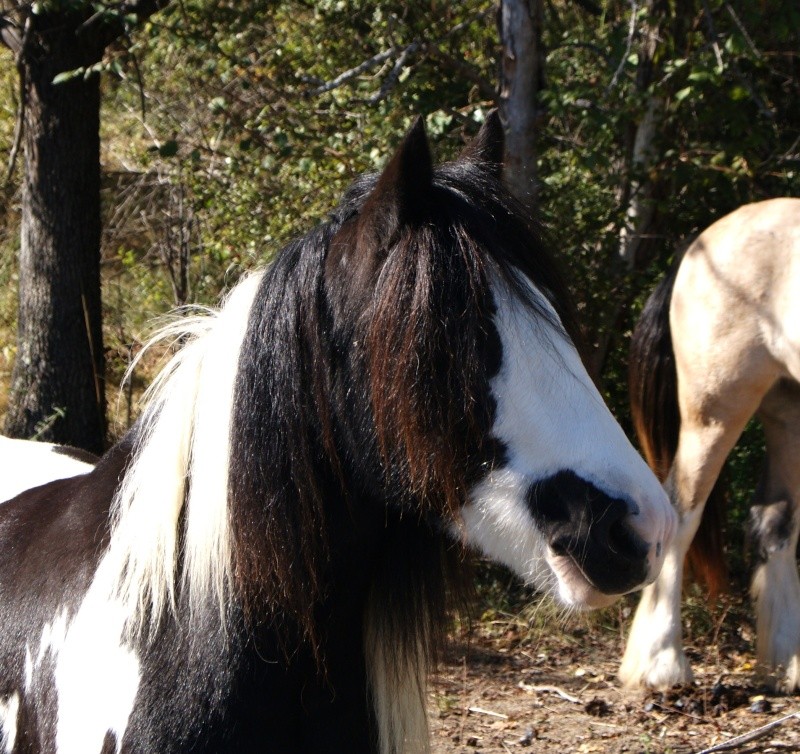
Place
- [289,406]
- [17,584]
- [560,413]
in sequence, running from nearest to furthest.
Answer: [560,413], [289,406], [17,584]

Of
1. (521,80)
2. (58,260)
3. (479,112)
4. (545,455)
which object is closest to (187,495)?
(545,455)

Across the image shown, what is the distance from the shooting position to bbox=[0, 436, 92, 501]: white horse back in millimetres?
2371

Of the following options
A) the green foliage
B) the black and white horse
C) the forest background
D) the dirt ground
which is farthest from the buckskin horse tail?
the black and white horse

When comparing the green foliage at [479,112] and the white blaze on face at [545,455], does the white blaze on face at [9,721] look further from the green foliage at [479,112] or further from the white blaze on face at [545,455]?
the green foliage at [479,112]

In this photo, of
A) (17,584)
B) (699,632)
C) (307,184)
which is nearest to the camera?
(17,584)

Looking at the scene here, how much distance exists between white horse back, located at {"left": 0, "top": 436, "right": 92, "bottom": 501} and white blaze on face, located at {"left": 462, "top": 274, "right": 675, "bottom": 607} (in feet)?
4.01

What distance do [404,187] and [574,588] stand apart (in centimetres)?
63

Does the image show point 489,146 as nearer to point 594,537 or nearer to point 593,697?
point 594,537

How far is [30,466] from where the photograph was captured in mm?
2482

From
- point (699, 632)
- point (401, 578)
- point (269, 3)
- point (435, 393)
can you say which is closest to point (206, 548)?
point (401, 578)

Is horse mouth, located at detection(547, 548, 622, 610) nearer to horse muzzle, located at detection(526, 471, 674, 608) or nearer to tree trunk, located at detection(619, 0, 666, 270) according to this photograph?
horse muzzle, located at detection(526, 471, 674, 608)

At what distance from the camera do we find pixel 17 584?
1937 mm

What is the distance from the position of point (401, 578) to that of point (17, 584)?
750 millimetres

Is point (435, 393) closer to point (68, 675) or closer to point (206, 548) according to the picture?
point (206, 548)
